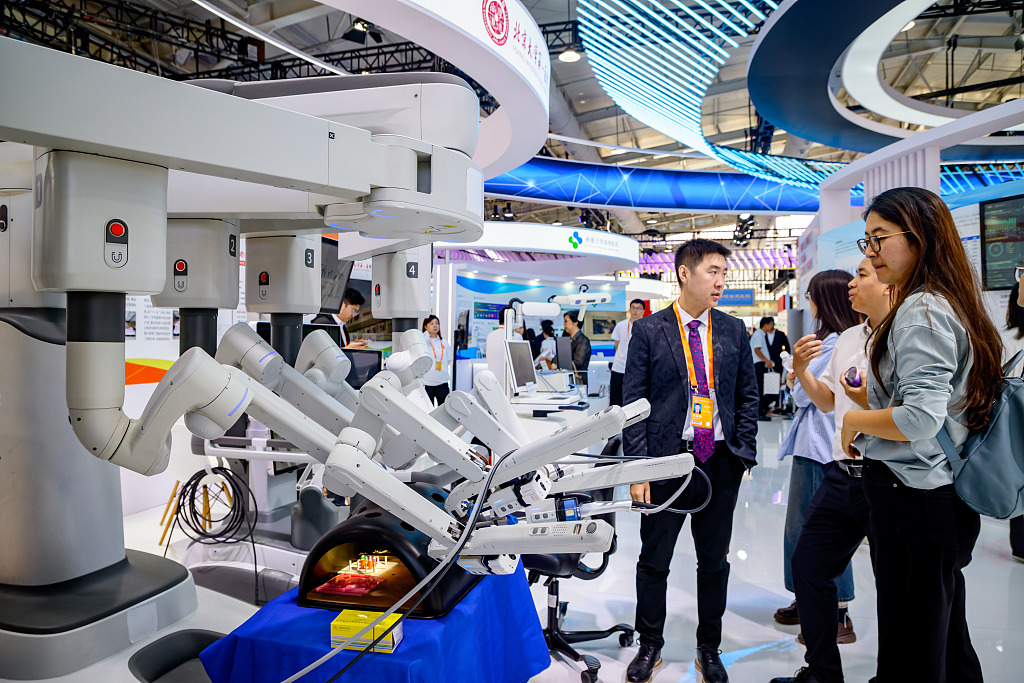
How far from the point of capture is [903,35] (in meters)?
8.62

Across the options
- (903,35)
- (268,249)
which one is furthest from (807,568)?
(903,35)

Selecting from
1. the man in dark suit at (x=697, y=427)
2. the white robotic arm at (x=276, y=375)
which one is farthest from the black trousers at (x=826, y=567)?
the white robotic arm at (x=276, y=375)

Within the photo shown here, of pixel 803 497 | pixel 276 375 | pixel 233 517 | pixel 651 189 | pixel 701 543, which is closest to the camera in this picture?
pixel 276 375

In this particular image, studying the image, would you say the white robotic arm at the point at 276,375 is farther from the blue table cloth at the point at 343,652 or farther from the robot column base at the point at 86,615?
the robot column base at the point at 86,615

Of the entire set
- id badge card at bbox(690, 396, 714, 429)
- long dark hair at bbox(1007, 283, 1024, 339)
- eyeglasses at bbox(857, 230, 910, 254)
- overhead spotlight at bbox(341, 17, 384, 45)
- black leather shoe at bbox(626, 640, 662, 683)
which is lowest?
black leather shoe at bbox(626, 640, 662, 683)

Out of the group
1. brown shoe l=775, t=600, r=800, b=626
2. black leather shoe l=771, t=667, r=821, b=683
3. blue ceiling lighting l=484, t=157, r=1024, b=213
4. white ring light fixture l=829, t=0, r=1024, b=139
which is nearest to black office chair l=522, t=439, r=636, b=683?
black leather shoe l=771, t=667, r=821, b=683

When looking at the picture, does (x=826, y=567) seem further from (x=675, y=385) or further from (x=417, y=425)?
(x=417, y=425)

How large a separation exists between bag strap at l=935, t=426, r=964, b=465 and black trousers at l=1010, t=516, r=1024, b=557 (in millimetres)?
2972

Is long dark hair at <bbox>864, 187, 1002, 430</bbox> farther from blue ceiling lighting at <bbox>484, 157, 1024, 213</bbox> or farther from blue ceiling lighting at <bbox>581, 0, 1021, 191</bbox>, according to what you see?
blue ceiling lighting at <bbox>484, 157, 1024, 213</bbox>

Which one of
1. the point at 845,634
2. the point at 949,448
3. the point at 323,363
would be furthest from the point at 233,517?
the point at 949,448

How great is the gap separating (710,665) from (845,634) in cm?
77

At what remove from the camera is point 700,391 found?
240 centimetres

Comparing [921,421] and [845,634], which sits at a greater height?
[921,421]

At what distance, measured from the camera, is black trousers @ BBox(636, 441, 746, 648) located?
2.42 metres
